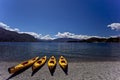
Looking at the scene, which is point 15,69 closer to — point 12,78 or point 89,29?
point 12,78

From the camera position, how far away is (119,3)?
7.13 m

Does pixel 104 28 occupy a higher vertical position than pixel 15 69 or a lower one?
higher

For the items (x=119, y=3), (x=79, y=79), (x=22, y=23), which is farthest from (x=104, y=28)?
(x=79, y=79)

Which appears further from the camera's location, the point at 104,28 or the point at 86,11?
the point at 104,28

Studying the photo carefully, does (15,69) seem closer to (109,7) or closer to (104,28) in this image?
(109,7)

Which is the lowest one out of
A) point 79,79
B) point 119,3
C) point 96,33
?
point 79,79

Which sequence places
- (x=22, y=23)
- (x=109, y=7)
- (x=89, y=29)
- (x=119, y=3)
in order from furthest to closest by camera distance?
(x=89, y=29) → (x=22, y=23) → (x=109, y=7) → (x=119, y=3)

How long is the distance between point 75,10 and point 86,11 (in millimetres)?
619

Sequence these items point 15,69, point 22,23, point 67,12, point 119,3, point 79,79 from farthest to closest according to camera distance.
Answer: point 22,23 < point 67,12 < point 119,3 < point 15,69 < point 79,79

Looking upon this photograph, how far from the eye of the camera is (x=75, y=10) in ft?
29.9

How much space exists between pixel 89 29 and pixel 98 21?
1177 millimetres

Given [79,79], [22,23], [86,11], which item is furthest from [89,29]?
[79,79]

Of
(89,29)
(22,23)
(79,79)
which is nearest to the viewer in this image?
(79,79)

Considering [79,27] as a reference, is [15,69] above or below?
below
